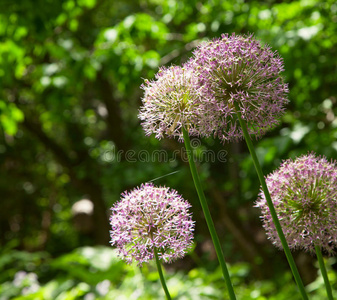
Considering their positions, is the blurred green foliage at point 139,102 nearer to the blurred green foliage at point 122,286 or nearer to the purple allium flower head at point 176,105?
the blurred green foliage at point 122,286

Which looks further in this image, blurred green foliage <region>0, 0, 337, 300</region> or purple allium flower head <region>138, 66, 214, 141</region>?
blurred green foliage <region>0, 0, 337, 300</region>

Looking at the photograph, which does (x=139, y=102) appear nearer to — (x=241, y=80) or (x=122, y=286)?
(x=122, y=286)

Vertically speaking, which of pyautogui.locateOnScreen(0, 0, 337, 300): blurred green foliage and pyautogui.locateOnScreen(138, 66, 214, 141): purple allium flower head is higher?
pyautogui.locateOnScreen(0, 0, 337, 300): blurred green foliage

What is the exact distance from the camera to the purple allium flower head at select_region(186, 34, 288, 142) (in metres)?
0.87

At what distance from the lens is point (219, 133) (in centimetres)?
90

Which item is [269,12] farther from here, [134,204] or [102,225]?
[102,225]

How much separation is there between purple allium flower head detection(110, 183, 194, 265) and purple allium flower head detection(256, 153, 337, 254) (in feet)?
0.66

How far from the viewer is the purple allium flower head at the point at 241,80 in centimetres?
87

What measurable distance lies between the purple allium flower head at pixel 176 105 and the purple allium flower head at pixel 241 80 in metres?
0.03

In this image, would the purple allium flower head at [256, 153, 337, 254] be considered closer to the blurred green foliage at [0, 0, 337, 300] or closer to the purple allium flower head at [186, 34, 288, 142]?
the purple allium flower head at [186, 34, 288, 142]
